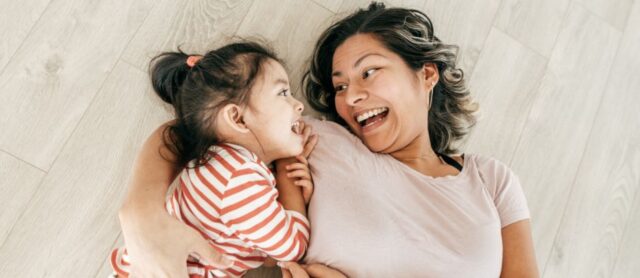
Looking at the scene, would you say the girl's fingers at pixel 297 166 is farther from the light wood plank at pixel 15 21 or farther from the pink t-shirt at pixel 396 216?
the light wood plank at pixel 15 21

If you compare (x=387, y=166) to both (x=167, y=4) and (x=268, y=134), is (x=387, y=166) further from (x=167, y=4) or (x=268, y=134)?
(x=167, y=4)

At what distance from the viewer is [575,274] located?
1.45 metres

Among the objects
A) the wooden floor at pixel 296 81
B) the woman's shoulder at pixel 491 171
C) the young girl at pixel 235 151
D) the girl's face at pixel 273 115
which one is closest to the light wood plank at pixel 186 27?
the wooden floor at pixel 296 81

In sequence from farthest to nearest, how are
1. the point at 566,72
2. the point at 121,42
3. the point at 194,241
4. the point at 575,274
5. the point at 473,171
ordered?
the point at 566,72 → the point at 575,274 → the point at 121,42 → the point at 473,171 → the point at 194,241

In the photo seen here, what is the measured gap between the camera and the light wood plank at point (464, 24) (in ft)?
4.87

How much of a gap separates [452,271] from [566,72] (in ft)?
3.39

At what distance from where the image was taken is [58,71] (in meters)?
1.21

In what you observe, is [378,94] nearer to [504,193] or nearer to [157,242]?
[504,193]

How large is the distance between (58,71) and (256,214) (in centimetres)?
75

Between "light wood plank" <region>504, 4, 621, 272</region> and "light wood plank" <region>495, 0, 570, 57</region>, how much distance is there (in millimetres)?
41

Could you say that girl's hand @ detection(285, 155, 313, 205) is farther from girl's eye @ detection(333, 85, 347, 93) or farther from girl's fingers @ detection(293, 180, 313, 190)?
girl's eye @ detection(333, 85, 347, 93)

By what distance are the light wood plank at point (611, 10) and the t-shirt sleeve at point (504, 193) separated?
968 millimetres

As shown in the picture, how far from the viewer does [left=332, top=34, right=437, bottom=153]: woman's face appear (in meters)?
1.09

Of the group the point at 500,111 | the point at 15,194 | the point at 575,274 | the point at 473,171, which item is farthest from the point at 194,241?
the point at 575,274
